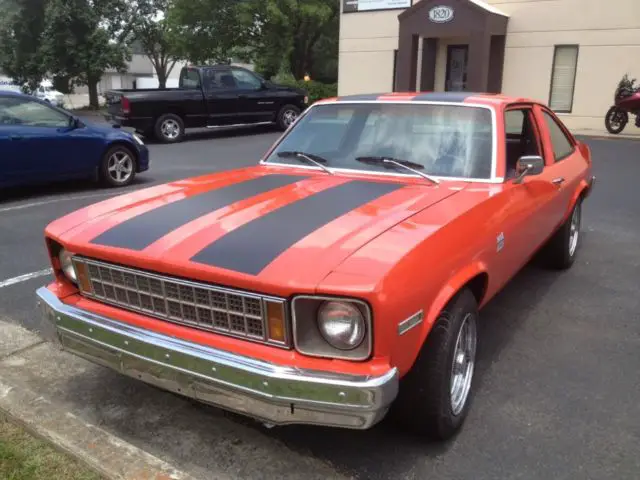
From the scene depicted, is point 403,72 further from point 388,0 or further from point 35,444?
point 35,444

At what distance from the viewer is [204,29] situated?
2930 cm

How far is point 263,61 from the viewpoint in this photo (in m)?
27.9

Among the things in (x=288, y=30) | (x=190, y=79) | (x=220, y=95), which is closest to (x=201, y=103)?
(x=220, y=95)

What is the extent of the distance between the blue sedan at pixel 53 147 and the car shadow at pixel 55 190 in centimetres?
20

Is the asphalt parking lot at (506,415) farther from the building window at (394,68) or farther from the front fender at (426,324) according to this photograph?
the building window at (394,68)

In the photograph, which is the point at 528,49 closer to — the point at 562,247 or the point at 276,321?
the point at 562,247

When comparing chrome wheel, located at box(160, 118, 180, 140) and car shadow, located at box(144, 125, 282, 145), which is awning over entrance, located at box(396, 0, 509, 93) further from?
chrome wheel, located at box(160, 118, 180, 140)

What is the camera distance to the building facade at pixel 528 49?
16422 mm

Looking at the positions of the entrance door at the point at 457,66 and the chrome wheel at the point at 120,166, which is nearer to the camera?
the chrome wheel at the point at 120,166

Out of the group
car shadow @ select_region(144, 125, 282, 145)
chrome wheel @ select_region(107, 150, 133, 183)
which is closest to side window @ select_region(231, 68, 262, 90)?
car shadow @ select_region(144, 125, 282, 145)

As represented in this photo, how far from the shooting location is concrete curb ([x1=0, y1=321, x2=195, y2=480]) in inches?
101

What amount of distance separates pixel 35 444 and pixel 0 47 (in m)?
30.9

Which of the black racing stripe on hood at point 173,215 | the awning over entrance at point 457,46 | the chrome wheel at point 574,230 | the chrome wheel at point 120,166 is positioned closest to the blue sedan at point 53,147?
the chrome wheel at point 120,166

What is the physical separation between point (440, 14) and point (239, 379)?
17.3 m
